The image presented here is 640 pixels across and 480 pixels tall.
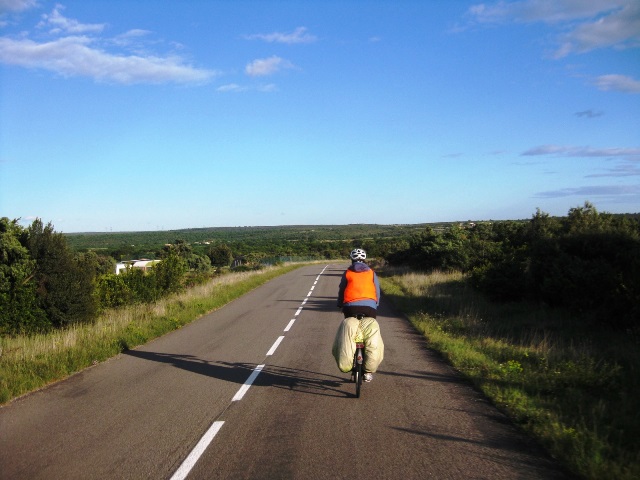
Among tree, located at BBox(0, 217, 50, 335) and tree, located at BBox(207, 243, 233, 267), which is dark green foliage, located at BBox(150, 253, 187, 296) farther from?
tree, located at BBox(207, 243, 233, 267)

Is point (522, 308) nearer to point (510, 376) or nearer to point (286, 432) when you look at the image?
point (510, 376)

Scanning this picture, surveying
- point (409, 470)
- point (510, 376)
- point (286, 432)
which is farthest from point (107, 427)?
point (510, 376)

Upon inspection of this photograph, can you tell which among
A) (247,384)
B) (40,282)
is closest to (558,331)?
(247,384)

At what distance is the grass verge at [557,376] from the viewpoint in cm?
511

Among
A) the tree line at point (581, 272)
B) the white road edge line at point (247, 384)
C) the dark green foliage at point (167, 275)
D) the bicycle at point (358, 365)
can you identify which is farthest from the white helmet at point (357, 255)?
the dark green foliage at point (167, 275)

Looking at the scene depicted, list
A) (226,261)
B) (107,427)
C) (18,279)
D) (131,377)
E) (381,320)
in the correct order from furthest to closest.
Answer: (226,261) < (381,320) < (18,279) < (131,377) < (107,427)

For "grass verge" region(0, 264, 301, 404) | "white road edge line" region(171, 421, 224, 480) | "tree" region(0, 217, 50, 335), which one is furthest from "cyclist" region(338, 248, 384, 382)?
"tree" region(0, 217, 50, 335)

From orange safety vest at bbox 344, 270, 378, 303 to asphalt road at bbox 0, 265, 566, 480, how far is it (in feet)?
4.42

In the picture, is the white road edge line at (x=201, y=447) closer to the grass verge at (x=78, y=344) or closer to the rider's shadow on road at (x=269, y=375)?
the rider's shadow on road at (x=269, y=375)

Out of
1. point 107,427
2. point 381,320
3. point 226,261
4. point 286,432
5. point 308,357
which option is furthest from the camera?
point 226,261

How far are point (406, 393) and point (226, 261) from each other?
248ft

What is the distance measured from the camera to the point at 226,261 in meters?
81.5

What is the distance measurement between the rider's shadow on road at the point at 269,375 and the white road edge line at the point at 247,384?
2.5 inches

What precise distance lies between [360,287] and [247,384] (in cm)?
233
